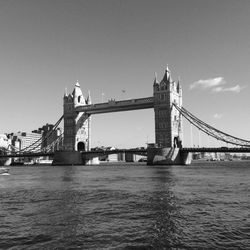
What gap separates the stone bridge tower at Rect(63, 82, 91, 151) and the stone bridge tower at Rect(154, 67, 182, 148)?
1403 inches

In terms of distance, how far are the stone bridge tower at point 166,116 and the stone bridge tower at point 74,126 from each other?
35.6 m

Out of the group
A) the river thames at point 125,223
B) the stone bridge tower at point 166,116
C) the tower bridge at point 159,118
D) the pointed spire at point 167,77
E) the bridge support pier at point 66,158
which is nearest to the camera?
the river thames at point 125,223

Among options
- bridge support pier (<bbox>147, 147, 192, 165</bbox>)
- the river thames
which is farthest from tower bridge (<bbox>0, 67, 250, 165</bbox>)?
the river thames

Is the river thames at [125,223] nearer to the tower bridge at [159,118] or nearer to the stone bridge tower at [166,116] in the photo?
the tower bridge at [159,118]

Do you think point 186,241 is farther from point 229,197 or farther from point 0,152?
point 0,152

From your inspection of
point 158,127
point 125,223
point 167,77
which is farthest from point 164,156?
point 125,223

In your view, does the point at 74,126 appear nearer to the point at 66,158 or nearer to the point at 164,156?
the point at 66,158

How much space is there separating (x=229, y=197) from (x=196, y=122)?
78.6m

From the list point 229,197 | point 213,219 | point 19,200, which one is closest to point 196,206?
point 213,219

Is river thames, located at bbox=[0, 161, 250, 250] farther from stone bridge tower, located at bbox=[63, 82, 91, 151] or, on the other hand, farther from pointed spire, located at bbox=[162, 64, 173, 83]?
stone bridge tower, located at bbox=[63, 82, 91, 151]

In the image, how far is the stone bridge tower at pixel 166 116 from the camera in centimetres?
10112

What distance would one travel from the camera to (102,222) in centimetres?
1501

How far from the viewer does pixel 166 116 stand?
335ft

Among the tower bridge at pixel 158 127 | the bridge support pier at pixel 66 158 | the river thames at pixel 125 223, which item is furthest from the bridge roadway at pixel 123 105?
the river thames at pixel 125 223
